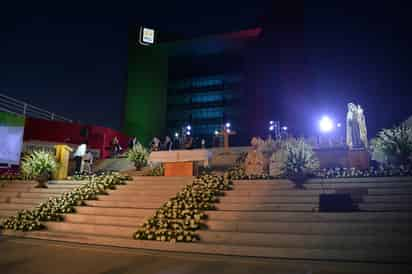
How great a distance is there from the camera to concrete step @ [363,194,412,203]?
22.8 ft

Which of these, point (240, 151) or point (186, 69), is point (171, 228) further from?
point (186, 69)

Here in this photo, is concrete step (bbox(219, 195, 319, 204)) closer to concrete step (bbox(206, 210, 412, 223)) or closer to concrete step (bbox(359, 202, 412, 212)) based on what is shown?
concrete step (bbox(206, 210, 412, 223))

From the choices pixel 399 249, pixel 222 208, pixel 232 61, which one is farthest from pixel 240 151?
pixel 232 61

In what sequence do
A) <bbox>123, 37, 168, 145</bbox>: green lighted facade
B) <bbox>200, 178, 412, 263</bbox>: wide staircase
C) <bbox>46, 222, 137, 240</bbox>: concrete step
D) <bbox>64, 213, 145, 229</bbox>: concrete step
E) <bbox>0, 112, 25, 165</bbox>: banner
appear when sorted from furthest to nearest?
1. <bbox>123, 37, 168, 145</bbox>: green lighted facade
2. <bbox>0, 112, 25, 165</bbox>: banner
3. <bbox>64, 213, 145, 229</bbox>: concrete step
4. <bbox>46, 222, 137, 240</bbox>: concrete step
5. <bbox>200, 178, 412, 263</bbox>: wide staircase

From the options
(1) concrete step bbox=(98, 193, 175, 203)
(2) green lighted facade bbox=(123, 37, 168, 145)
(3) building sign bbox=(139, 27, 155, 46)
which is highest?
(3) building sign bbox=(139, 27, 155, 46)

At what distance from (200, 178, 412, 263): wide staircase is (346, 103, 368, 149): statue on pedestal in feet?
15.3

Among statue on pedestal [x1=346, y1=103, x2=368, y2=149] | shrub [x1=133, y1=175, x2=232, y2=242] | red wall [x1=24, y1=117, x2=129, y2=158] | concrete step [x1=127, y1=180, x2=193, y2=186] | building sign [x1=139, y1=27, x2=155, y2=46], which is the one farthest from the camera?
→ building sign [x1=139, y1=27, x2=155, y2=46]

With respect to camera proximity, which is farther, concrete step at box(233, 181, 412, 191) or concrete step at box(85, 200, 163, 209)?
concrete step at box(85, 200, 163, 209)

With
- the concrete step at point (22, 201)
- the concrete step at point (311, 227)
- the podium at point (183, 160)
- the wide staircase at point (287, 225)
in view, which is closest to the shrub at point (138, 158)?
the podium at point (183, 160)

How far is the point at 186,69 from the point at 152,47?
273 inches

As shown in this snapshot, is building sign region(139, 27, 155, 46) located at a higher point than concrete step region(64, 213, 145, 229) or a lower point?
higher

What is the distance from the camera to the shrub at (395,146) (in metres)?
9.24

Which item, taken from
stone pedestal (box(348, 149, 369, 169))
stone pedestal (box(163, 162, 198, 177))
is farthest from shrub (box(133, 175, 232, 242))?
stone pedestal (box(348, 149, 369, 169))

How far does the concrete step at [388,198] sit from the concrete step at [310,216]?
2.76ft
